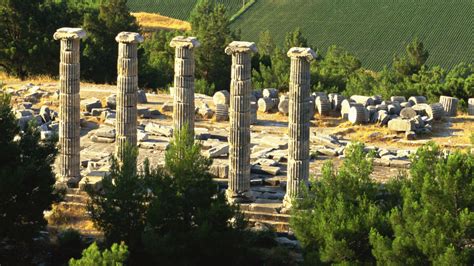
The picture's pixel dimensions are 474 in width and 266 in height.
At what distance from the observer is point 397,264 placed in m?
33.7

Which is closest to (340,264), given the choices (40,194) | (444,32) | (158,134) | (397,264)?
(397,264)

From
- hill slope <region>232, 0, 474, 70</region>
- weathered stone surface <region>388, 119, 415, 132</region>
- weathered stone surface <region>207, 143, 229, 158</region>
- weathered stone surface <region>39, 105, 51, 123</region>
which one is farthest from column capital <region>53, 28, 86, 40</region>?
hill slope <region>232, 0, 474, 70</region>

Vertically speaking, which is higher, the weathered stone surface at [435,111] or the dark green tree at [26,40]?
the dark green tree at [26,40]

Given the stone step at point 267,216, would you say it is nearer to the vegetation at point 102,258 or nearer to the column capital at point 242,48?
the column capital at point 242,48

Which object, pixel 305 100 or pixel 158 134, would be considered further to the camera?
pixel 158 134

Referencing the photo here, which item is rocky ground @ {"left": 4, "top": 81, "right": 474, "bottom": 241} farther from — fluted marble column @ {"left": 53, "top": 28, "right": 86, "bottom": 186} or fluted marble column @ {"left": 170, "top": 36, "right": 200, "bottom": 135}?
fluted marble column @ {"left": 170, "top": 36, "right": 200, "bottom": 135}

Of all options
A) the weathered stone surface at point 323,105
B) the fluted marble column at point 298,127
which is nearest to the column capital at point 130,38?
the fluted marble column at point 298,127

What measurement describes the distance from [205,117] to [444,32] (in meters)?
53.0

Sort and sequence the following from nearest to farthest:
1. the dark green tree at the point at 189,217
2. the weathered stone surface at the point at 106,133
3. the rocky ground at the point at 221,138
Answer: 1. the dark green tree at the point at 189,217
2. the rocky ground at the point at 221,138
3. the weathered stone surface at the point at 106,133

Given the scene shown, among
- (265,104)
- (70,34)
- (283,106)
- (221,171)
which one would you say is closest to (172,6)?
(265,104)

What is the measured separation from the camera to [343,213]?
35.2 meters

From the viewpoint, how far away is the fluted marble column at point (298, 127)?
1561 inches

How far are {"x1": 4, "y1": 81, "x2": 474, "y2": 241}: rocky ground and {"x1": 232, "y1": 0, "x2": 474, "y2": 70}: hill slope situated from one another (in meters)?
42.3

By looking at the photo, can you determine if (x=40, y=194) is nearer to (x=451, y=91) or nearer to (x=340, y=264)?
(x=340, y=264)
